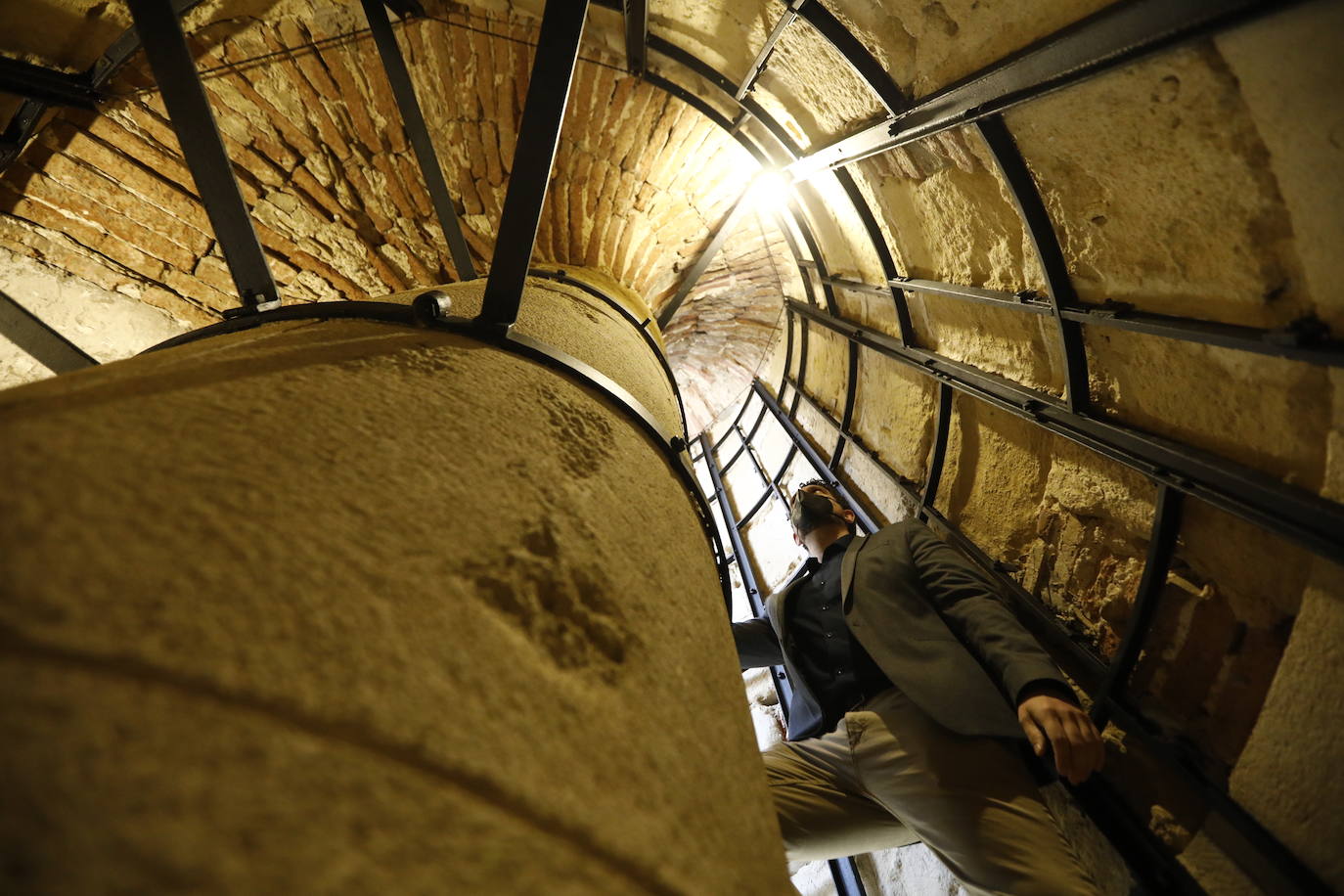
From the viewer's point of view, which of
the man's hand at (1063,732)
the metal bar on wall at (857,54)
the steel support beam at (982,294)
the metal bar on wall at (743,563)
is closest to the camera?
the man's hand at (1063,732)

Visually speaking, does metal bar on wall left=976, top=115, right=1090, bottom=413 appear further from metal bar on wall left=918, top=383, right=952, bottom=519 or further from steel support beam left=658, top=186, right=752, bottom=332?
steel support beam left=658, top=186, right=752, bottom=332

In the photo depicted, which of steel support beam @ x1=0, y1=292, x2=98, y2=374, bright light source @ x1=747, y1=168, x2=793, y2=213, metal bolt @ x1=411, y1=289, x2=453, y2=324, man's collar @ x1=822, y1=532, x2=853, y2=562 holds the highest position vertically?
bright light source @ x1=747, y1=168, x2=793, y2=213

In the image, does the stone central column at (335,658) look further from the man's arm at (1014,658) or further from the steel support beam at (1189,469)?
the steel support beam at (1189,469)

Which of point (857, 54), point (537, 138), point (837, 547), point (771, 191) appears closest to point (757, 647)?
point (837, 547)

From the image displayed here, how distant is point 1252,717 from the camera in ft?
4.50

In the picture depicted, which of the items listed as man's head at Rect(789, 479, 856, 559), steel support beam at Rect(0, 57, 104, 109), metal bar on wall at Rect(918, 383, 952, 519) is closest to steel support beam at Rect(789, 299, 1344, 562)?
metal bar on wall at Rect(918, 383, 952, 519)

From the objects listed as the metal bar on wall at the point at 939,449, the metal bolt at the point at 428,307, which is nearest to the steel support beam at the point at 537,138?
the metal bolt at the point at 428,307

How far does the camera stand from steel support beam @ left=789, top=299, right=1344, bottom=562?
1.17 m

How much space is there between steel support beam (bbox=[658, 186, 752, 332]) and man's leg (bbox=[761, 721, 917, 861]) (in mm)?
3307

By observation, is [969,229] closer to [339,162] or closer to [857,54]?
[857,54]

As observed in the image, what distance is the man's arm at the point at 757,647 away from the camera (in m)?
2.68

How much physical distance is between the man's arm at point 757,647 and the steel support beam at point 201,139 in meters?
2.32

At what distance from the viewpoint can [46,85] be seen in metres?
2.06

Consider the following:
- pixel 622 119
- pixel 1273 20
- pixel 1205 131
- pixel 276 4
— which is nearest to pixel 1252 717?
pixel 1205 131
